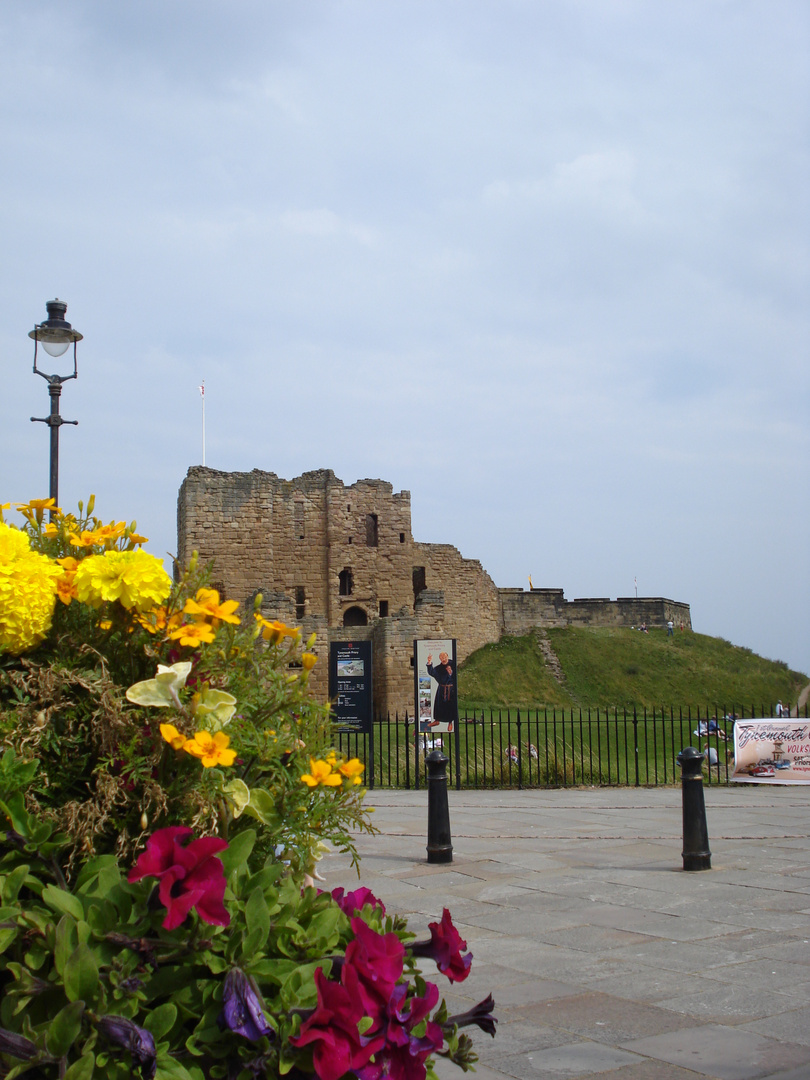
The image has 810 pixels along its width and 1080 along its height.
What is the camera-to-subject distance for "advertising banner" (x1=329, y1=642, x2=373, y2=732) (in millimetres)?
13641

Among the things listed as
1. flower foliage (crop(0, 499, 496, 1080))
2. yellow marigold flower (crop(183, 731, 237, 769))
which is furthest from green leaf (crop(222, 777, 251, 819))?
yellow marigold flower (crop(183, 731, 237, 769))

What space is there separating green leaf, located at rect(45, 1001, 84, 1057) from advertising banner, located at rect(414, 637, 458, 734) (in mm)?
11596

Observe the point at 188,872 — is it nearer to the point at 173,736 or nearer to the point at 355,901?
the point at 173,736

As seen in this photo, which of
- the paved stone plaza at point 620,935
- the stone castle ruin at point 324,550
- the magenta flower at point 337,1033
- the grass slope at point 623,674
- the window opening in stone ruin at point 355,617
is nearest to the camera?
the magenta flower at point 337,1033

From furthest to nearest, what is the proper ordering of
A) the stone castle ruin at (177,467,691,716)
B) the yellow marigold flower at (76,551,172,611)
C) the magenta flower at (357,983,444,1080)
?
1. the stone castle ruin at (177,467,691,716)
2. the yellow marigold flower at (76,551,172,611)
3. the magenta flower at (357,983,444,1080)

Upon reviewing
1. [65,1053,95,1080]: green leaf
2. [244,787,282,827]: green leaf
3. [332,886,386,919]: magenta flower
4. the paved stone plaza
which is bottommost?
the paved stone plaza

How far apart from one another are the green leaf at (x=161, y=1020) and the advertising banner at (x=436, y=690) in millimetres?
11487

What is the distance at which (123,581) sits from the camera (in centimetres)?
221

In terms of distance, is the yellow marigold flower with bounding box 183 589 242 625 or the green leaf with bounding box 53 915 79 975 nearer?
the green leaf with bounding box 53 915 79 975

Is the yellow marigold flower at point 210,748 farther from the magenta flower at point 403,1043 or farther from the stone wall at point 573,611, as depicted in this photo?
the stone wall at point 573,611

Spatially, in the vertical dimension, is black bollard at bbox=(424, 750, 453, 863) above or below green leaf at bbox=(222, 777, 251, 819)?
below

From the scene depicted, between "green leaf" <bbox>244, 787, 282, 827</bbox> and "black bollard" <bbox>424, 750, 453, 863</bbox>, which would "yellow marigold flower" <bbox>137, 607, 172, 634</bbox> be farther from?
"black bollard" <bbox>424, 750, 453, 863</bbox>

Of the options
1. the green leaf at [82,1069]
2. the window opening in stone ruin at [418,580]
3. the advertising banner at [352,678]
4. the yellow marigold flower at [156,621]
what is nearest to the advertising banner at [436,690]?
the advertising banner at [352,678]

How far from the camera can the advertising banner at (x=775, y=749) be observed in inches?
512
